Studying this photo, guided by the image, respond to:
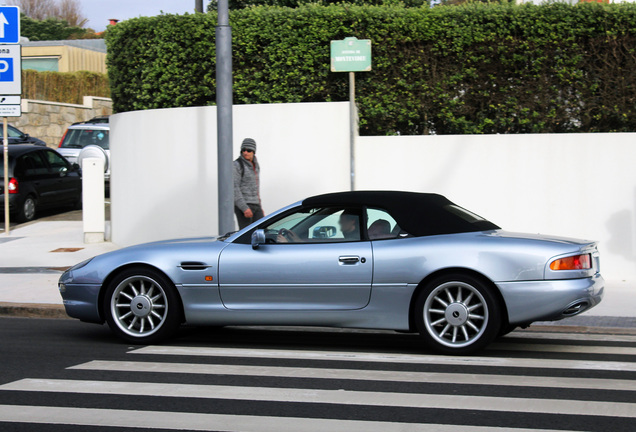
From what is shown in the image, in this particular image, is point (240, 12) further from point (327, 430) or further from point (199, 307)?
point (327, 430)

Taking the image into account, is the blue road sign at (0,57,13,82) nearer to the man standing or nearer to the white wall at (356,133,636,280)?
the man standing

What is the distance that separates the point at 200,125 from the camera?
43.3 feet

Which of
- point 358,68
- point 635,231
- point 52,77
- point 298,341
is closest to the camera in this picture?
point 298,341

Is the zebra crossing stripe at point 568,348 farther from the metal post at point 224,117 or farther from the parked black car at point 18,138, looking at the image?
the parked black car at point 18,138

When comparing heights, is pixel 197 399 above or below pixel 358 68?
below

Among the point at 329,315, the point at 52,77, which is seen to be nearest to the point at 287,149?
the point at 329,315

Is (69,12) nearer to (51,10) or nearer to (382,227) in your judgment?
(51,10)

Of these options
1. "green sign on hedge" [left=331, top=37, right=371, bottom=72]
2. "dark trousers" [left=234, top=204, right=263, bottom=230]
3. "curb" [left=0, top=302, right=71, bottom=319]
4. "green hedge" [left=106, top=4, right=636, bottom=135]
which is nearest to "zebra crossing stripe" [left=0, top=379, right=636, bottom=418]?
"curb" [left=0, top=302, right=71, bottom=319]

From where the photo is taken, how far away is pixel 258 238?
741cm

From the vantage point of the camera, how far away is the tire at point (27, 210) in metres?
18.3

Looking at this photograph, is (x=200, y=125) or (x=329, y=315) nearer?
(x=329, y=315)

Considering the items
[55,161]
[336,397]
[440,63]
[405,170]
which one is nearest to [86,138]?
[55,161]

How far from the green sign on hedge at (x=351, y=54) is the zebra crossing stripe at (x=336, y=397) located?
7.50 meters

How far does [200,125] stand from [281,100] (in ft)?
4.20
